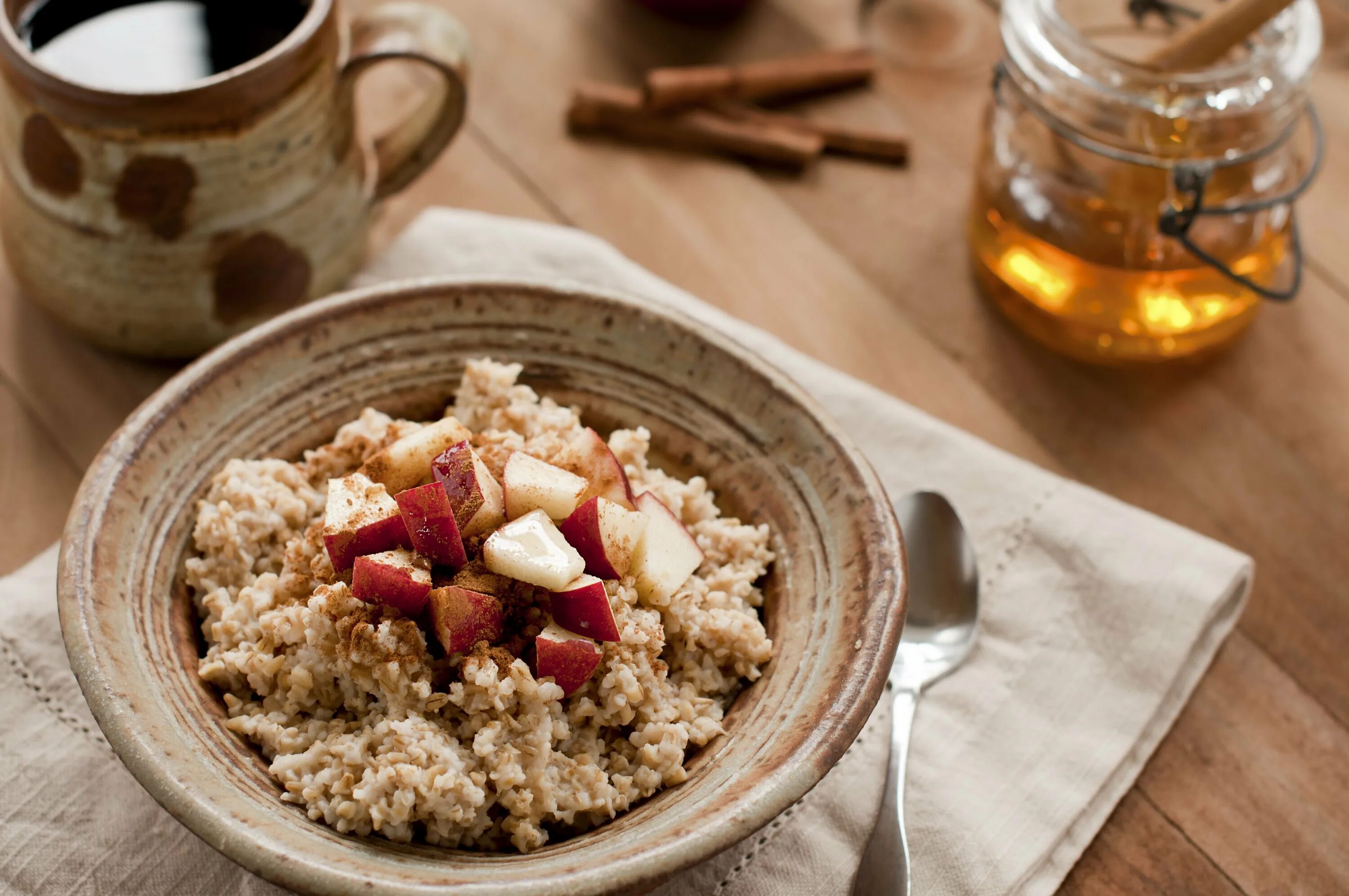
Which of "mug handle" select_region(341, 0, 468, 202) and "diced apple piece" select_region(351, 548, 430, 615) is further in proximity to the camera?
"mug handle" select_region(341, 0, 468, 202)

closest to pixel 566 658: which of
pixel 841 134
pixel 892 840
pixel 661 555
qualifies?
pixel 661 555

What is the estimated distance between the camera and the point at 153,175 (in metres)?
1.61

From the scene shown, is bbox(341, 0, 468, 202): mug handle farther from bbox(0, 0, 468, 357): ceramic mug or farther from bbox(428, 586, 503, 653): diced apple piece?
bbox(428, 586, 503, 653): diced apple piece

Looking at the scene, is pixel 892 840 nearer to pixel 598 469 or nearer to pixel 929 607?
pixel 929 607

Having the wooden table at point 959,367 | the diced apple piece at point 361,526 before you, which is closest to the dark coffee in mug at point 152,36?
the wooden table at point 959,367

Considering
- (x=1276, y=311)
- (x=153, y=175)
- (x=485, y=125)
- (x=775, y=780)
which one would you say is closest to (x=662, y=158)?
(x=485, y=125)

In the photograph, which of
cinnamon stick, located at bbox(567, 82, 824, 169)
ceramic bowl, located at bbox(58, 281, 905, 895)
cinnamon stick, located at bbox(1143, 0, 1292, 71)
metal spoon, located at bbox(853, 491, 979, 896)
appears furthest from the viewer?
cinnamon stick, located at bbox(567, 82, 824, 169)

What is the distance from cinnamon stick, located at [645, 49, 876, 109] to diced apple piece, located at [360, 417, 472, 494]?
116 centimetres

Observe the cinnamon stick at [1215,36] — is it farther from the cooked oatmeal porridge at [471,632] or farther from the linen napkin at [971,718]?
the cooked oatmeal porridge at [471,632]

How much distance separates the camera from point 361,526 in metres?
1.27

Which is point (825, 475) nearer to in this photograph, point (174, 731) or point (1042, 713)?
point (1042, 713)

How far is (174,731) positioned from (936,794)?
0.87 meters

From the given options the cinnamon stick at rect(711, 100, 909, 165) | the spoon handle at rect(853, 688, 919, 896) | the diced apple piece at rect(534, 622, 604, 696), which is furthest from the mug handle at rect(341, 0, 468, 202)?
the spoon handle at rect(853, 688, 919, 896)

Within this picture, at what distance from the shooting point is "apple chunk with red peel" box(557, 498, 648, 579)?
127 centimetres
